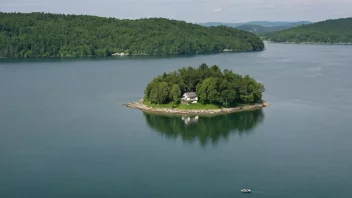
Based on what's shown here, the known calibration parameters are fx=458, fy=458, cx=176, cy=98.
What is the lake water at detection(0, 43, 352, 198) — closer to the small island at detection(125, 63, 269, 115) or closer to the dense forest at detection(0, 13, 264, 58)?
the small island at detection(125, 63, 269, 115)

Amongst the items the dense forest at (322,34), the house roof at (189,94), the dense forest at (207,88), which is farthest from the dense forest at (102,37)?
the house roof at (189,94)

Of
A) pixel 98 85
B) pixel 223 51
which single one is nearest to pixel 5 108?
pixel 98 85

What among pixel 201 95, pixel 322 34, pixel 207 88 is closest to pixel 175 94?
pixel 201 95

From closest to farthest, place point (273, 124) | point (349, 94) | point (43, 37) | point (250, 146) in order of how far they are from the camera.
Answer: point (250, 146) → point (273, 124) → point (349, 94) → point (43, 37)

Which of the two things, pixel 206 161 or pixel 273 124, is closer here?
pixel 206 161

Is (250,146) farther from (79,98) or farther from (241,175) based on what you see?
(79,98)

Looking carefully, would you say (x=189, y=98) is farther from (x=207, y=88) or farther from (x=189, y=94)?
(x=207, y=88)

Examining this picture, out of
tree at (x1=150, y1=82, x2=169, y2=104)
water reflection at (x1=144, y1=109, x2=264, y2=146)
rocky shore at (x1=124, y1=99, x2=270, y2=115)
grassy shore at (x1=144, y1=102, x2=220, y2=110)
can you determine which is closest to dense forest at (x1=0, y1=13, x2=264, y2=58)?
tree at (x1=150, y1=82, x2=169, y2=104)
